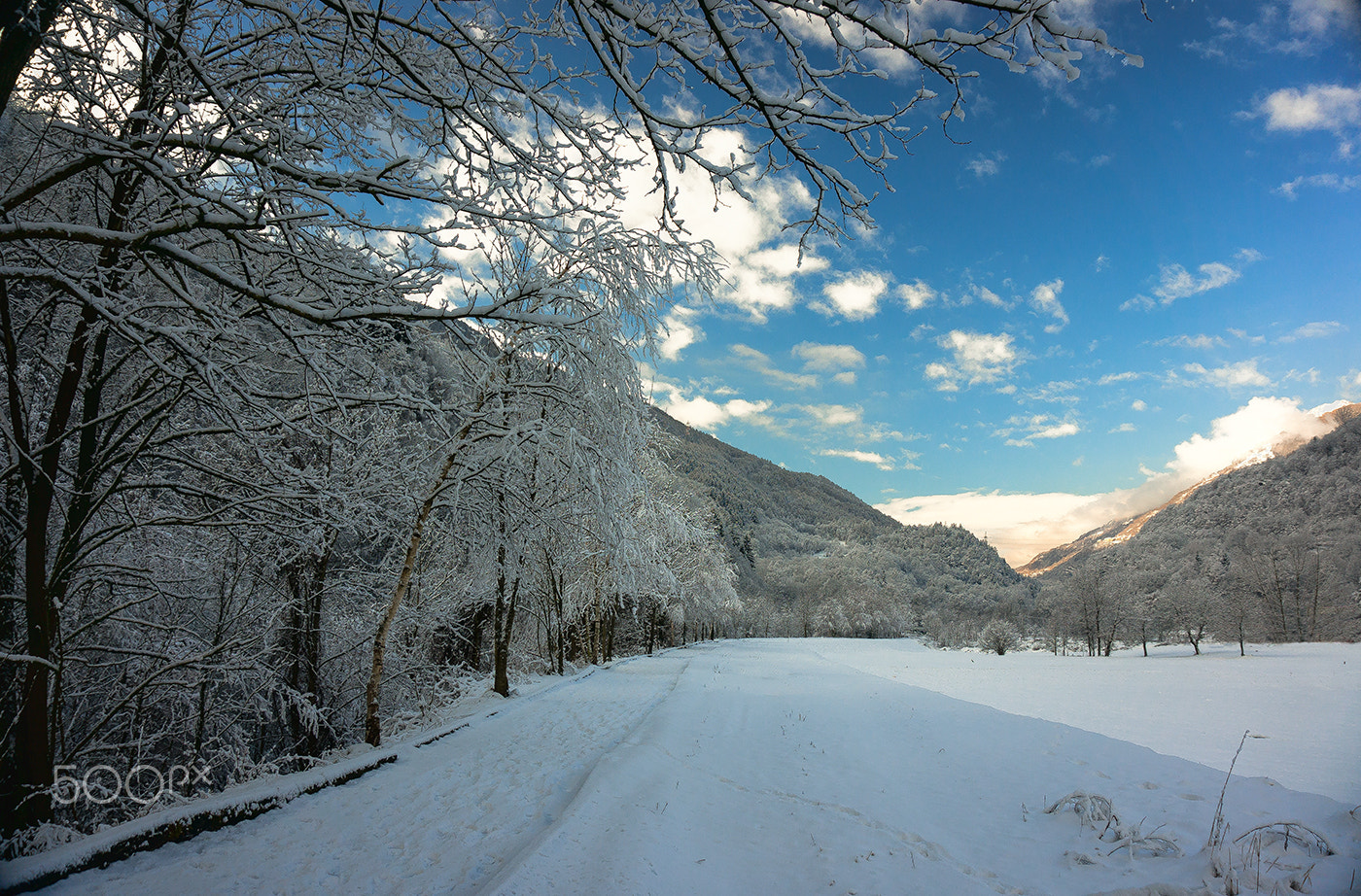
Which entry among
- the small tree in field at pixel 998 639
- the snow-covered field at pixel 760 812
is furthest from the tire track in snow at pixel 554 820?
the small tree in field at pixel 998 639

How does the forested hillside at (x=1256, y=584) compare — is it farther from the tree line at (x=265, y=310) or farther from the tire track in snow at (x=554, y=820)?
the tree line at (x=265, y=310)

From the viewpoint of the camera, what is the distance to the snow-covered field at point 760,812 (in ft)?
10.8

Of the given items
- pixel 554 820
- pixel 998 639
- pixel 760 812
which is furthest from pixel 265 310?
pixel 998 639

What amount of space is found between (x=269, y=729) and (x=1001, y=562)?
18970 centimetres

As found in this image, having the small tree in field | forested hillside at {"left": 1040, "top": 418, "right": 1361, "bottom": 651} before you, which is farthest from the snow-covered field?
the small tree in field

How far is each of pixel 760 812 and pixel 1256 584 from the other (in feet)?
204

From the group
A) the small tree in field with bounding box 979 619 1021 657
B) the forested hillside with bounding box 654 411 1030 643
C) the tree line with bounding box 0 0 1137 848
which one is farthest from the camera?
the forested hillside with bounding box 654 411 1030 643

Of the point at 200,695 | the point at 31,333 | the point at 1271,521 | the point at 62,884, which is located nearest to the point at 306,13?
the point at 31,333

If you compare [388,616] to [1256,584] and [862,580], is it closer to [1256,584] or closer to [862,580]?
[1256,584]

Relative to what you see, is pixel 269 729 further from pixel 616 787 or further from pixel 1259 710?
pixel 1259 710
